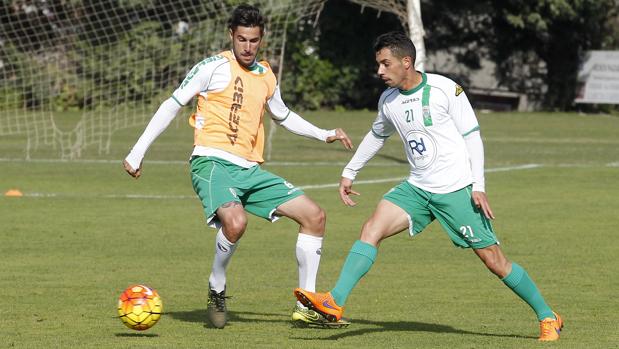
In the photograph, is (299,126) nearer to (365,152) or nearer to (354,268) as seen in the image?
(365,152)

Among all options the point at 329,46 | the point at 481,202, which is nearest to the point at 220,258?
the point at 481,202

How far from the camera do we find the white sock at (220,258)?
8906 mm

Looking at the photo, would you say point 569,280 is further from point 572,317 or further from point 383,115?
point 383,115

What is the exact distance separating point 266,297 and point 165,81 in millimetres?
19819

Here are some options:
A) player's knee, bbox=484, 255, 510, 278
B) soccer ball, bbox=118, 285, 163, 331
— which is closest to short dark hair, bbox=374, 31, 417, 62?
player's knee, bbox=484, 255, 510, 278

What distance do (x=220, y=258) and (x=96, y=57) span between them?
25.0m

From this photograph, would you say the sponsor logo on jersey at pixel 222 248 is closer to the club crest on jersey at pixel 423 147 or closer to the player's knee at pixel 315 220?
the player's knee at pixel 315 220

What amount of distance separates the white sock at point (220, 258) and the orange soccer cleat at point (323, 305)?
1.07 meters

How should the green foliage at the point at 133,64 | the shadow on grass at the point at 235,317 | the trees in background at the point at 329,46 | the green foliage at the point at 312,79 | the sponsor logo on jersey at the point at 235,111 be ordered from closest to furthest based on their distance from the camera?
the sponsor logo on jersey at the point at 235,111
the shadow on grass at the point at 235,317
the green foliage at the point at 133,64
the trees in background at the point at 329,46
the green foliage at the point at 312,79

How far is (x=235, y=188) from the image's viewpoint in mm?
8781

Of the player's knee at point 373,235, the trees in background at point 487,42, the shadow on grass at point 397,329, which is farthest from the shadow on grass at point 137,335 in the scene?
the trees in background at point 487,42

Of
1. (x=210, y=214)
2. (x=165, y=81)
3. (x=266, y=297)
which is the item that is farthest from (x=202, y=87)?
(x=165, y=81)

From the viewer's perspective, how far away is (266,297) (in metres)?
10.3

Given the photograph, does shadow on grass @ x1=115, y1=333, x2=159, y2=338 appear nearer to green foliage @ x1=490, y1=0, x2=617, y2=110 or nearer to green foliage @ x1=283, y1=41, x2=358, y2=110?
green foliage @ x1=283, y1=41, x2=358, y2=110
